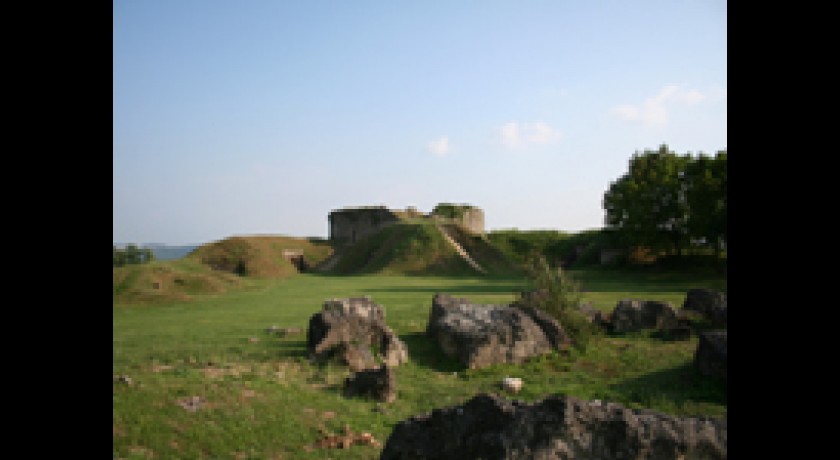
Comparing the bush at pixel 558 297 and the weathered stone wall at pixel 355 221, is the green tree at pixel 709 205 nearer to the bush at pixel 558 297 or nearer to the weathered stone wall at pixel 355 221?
the bush at pixel 558 297

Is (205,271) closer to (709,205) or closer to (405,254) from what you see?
(405,254)

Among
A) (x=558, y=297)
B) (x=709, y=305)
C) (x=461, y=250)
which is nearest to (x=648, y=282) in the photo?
(x=709, y=305)

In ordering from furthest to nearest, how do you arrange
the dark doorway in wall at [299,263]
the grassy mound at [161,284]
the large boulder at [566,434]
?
the dark doorway in wall at [299,263] < the grassy mound at [161,284] < the large boulder at [566,434]

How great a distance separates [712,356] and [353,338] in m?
7.75

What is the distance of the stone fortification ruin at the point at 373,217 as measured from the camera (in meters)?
68.9

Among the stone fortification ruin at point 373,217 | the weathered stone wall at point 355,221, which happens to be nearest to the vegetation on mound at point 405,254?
the stone fortification ruin at point 373,217

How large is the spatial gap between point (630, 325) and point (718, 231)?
890 inches

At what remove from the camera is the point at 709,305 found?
17000 mm

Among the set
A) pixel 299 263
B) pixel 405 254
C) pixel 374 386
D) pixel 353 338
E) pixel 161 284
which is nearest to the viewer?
pixel 374 386

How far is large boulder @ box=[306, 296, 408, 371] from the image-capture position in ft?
39.9

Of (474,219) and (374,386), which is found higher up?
(474,219)

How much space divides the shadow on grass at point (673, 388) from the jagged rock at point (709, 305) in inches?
209

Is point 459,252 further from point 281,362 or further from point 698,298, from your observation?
point 281,362
